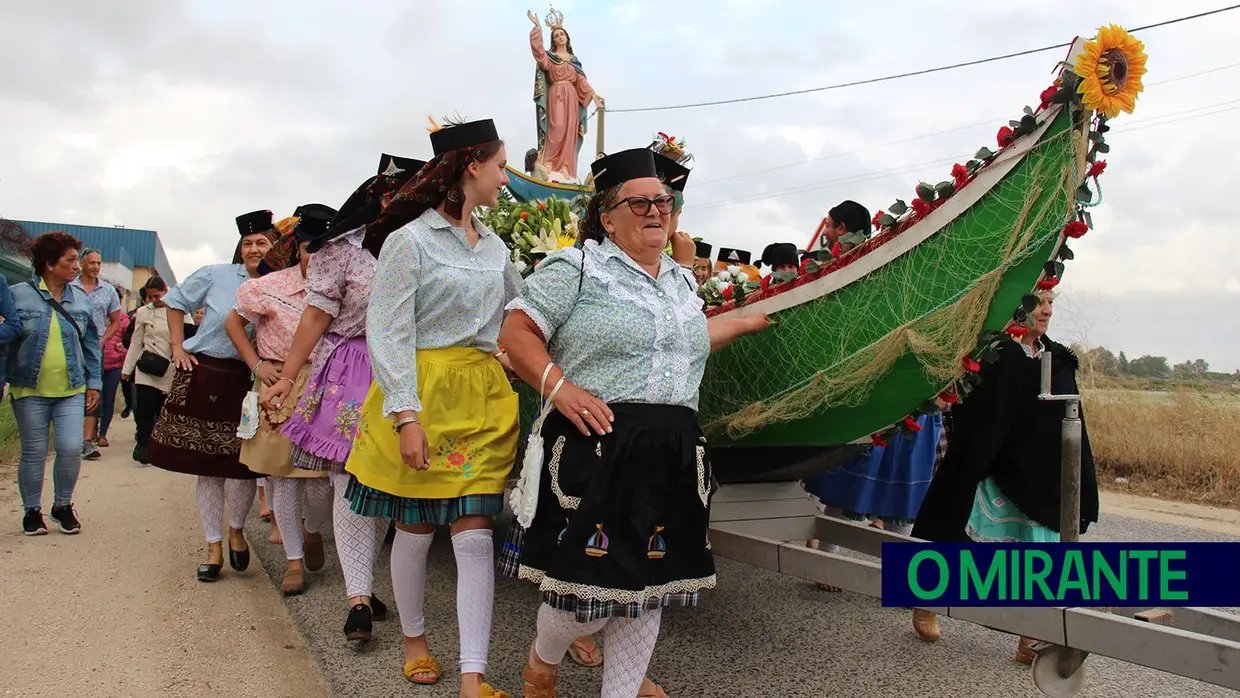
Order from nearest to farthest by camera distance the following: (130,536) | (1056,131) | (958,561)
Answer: (958,561)
(1056,131)
(130,536)

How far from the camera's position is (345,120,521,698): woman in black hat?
2.66m

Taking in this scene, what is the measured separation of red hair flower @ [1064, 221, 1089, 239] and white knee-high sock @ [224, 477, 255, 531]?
3.76 m

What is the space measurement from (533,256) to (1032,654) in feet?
8.44

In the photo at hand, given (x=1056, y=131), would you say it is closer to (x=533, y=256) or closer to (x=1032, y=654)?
(x=1032, y=654)

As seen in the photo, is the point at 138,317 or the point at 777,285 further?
the point at 138,317

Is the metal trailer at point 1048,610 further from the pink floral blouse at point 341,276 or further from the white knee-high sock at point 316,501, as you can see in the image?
the white knee-high sock at point 316,501

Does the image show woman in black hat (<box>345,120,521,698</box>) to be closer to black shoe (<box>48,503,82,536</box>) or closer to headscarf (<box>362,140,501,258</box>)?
headscarf (<box>362,140,501,258</box>)

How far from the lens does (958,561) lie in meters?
2.18

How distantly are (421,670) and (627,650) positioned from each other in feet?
2.92

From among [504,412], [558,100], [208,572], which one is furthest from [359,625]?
[558,100]

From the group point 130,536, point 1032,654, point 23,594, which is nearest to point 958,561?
point 1032,654

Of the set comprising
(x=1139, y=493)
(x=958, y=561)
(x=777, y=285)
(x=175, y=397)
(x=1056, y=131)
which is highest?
(x=1056, y=131)

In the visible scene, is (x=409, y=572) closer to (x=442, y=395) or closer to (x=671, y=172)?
(x=442, y=395)

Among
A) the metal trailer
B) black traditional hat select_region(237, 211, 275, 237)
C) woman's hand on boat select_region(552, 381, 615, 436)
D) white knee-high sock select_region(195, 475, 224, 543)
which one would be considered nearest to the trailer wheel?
the metal trailer
